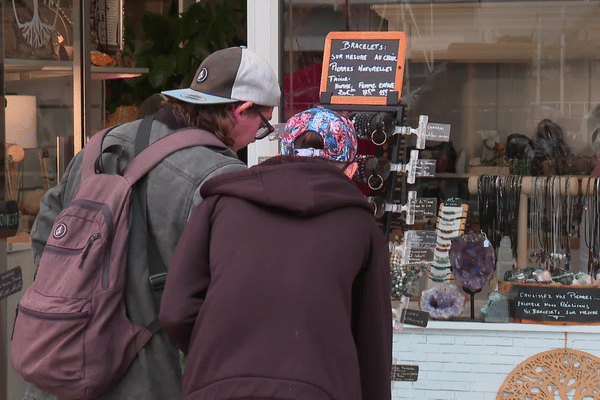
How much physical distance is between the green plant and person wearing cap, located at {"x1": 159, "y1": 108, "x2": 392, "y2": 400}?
14.7 feet

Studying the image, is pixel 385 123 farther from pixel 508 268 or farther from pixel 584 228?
pixel 584 228

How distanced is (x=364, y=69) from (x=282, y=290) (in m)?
2.16

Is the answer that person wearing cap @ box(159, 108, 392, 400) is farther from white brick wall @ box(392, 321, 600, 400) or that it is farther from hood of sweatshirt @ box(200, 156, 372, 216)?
white brick wall @ box(392, 321, 600, 400)

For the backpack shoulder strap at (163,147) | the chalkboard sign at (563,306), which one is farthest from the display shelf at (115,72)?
the backpack shoulder strap at (163,147)

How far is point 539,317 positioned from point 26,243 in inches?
102

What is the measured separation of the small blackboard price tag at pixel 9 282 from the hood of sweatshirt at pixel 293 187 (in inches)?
74.3

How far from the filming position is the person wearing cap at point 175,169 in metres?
1.98

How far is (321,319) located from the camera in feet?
5.18

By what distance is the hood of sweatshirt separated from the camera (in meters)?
1.62

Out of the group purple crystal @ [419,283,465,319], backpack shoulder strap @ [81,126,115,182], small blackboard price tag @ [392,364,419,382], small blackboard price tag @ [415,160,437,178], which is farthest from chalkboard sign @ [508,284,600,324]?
backpack shoulder strap @ [81,126,115,182]

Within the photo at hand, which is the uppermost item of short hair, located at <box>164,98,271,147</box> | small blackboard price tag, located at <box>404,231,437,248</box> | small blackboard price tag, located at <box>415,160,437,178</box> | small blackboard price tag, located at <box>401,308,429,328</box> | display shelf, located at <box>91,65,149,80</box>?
display shelf, located at <box>91,65,149,80</box>

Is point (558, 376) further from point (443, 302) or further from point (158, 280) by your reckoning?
point (158, 280)

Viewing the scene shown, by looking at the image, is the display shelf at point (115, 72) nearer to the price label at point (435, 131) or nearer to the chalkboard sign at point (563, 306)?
the price label at point (435, 131)

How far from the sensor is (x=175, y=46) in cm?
638
